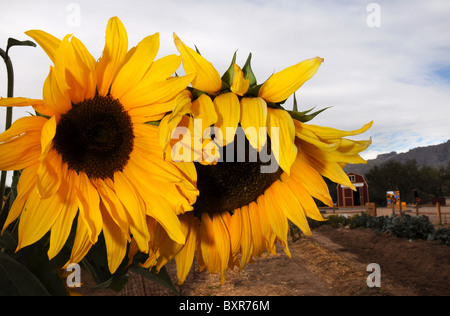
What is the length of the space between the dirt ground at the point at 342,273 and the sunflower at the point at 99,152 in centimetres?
1324

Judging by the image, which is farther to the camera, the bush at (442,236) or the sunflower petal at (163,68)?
the bush at (442,236)

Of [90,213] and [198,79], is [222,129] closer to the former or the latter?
[198,79]

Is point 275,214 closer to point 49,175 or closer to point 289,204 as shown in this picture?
point 289,204

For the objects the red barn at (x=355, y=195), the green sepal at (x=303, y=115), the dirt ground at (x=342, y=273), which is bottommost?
the dirt ground at (x=342, y=273)

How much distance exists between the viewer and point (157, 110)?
0.57 metres

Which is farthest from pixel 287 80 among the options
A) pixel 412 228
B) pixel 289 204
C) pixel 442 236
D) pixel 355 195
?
pixel 355 195

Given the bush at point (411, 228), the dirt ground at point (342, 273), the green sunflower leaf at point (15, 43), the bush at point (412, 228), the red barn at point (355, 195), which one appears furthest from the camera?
the red barn at point (355, 195)

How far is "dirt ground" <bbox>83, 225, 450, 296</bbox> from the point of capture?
15.4 meters

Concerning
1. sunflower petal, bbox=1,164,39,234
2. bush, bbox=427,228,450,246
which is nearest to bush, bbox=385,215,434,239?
bush, bbox=427,228,450,246

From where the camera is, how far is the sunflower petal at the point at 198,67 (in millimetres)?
516

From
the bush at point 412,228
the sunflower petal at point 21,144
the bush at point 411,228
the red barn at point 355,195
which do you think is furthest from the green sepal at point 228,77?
the red barn at point 355,195

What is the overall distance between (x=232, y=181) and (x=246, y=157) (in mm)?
56

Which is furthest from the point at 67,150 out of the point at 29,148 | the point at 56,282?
the point at 56,282

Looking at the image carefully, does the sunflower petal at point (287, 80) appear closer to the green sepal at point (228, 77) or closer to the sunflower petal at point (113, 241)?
the green sepal at point (228, 77)
